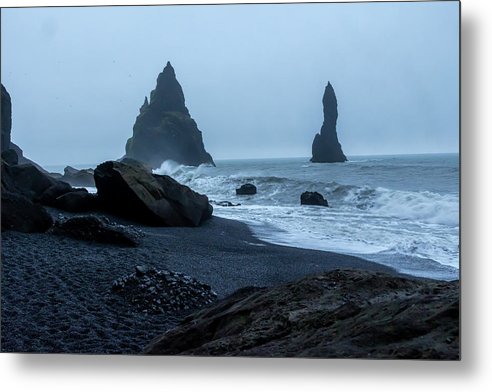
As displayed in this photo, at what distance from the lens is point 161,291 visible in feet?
10.9

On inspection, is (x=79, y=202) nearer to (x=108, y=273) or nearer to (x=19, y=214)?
(x=19, y=214)

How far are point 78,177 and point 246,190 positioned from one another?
1045 millimetres

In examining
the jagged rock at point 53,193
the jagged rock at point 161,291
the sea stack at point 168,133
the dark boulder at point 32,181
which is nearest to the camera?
the jagged rock at point 161,291

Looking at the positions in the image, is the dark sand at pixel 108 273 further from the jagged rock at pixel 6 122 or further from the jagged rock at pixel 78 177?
the jagged rock at pixel 6 122

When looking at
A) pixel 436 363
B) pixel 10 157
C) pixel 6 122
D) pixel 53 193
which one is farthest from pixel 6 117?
pixel 436 363

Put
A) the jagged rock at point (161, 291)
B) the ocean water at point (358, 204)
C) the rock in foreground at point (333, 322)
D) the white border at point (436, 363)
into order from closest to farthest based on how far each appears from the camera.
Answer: the rock in foreground at point (333, 322)
the white border at point (436, 363)
the ocean water at point (358, 204)
the jagged rock at point (161, 291)

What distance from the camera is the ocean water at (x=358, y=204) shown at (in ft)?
10.3

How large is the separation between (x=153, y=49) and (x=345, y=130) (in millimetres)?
1230

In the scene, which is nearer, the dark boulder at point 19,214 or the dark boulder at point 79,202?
the dark boulder at point 19,214

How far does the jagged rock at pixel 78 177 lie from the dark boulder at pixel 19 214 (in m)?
0.29

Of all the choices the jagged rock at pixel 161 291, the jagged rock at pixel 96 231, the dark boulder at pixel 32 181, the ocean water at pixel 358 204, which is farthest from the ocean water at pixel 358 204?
the jagged rock at pixel 161 291

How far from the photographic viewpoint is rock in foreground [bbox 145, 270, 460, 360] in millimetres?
2709

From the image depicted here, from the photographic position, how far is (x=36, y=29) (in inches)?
134

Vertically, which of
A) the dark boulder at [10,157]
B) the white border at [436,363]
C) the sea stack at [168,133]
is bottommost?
the white border at [436,363]
